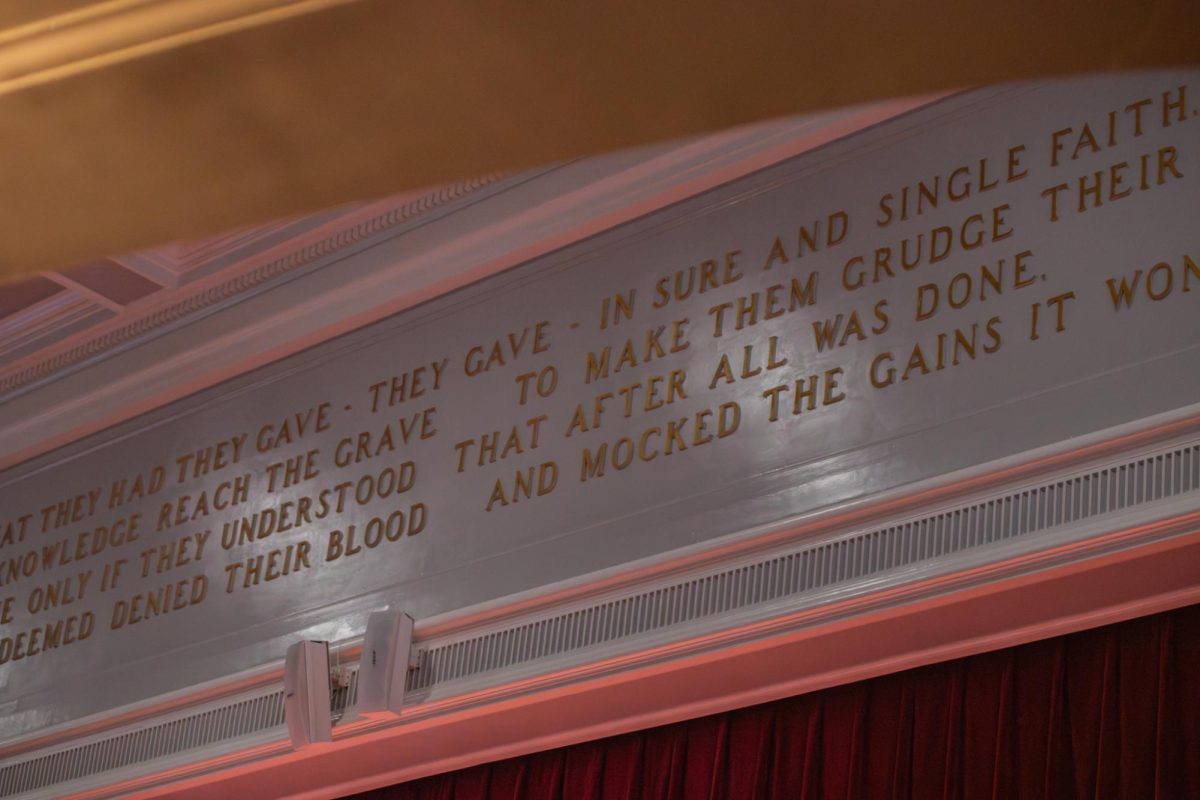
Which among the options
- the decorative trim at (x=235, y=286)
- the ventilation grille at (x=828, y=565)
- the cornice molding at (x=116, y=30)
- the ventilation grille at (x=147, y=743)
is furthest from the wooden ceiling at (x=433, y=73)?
the decorative trim at (x=235, y=286)

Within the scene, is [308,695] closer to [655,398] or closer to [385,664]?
[385,664]

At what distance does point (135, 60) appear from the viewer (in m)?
0.70

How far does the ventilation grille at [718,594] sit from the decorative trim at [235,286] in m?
1.85

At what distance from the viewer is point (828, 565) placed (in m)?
4.54

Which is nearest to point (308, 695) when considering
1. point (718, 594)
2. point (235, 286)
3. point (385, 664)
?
point (385, 664)

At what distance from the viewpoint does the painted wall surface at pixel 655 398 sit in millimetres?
4488

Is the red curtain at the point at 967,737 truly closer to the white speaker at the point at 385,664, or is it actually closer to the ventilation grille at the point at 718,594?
the ventilation grille at the point at 718,594

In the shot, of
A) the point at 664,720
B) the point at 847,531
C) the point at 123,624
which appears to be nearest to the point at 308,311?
the point at 123,624

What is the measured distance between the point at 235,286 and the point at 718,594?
2.93 meters

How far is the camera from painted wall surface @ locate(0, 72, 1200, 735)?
4.49m

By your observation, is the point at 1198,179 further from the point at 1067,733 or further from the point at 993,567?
the point at 1067,733

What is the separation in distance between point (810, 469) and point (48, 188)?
13.3 feet

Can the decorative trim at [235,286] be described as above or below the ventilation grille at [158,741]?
above

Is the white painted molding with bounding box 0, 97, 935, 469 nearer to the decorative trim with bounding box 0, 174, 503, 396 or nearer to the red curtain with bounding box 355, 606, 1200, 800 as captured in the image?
the decorative trim with bounding box 0, 174, 503, 396
